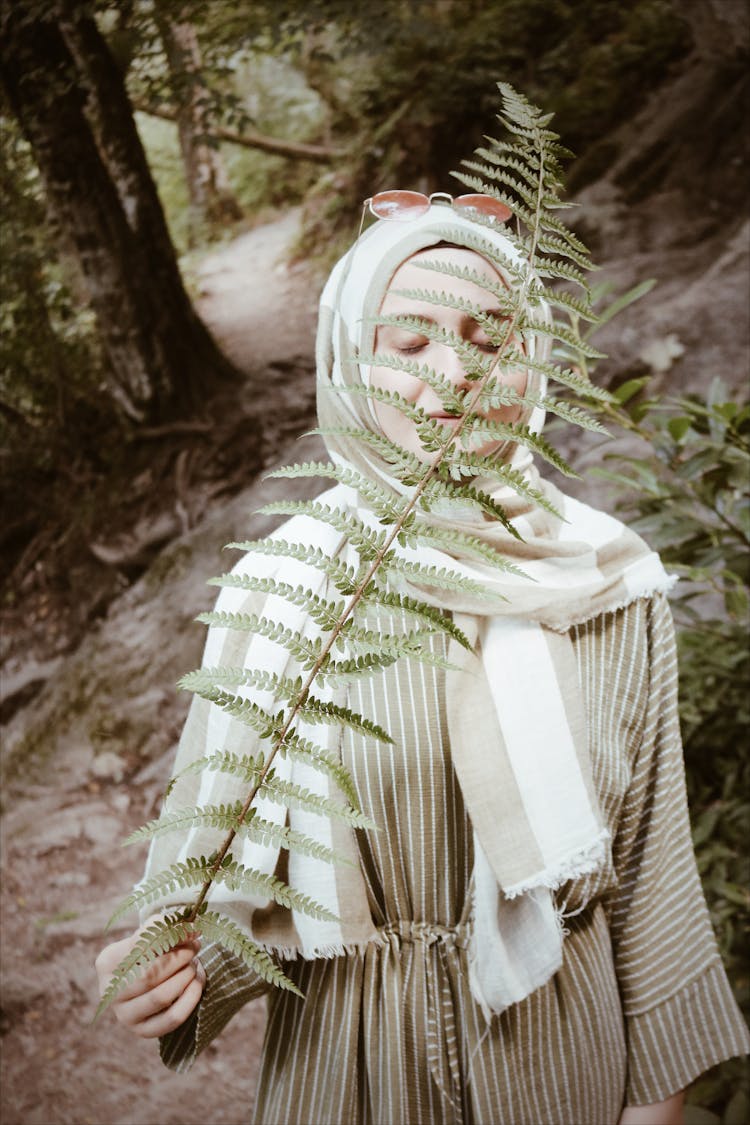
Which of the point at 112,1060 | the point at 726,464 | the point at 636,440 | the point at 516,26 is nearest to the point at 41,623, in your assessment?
the point at 112,1060

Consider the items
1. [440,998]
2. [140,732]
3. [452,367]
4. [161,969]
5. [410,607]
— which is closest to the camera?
[410,607]

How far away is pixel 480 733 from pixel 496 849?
12 cm

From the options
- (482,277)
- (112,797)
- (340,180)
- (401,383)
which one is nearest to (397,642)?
(482,277)

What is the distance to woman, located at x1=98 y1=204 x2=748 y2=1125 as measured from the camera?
2.55 feet

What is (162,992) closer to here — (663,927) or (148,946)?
(148,946)

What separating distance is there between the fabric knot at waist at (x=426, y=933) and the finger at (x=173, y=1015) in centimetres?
26

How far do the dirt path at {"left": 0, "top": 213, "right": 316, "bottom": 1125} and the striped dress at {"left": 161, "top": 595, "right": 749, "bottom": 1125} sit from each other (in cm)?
43

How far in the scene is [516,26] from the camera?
5.22 ft

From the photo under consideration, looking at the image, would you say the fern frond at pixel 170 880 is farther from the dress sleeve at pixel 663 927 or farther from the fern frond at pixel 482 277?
the dress sleeve at pixel 663 927

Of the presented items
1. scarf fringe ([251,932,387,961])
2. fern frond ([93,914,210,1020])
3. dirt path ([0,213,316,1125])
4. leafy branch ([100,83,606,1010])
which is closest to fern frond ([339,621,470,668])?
leafy branch ([100,83,606,1010])

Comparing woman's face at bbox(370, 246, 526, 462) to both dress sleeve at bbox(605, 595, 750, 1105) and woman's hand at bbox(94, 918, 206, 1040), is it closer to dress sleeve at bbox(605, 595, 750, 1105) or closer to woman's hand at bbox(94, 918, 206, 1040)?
dress sleeve at bbox(605, 595, 750, 1105)

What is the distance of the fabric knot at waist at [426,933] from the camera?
848mm

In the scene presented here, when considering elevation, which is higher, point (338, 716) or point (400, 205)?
point (400, 205)

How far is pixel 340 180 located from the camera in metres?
1.57
